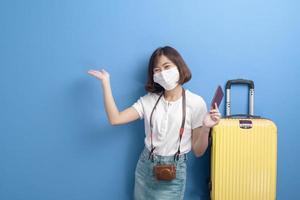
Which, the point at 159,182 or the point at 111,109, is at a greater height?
the point at 111,109

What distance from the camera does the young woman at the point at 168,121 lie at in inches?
49.4

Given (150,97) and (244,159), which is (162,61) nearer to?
(150,97)

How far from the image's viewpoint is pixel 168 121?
1.28 m

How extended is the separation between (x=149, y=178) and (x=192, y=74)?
53 cm

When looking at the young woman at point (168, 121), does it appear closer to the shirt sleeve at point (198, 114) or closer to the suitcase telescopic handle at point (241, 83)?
the shirt sleeve at point (198, 114)

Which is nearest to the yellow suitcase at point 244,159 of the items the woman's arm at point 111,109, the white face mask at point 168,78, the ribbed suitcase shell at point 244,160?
the ribbed suitcase shell at point 244,160

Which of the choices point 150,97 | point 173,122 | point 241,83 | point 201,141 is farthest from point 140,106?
point 241,83

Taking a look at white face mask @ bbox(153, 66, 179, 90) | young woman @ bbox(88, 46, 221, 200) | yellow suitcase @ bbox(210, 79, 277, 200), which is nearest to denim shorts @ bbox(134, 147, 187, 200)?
young woman @ bbox(88, 46, 221, 200)

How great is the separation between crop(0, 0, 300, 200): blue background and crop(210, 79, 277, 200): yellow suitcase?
16cm

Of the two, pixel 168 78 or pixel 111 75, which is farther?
pixel 111 75

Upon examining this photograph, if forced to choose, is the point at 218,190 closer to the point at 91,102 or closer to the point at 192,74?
the point at 192,74

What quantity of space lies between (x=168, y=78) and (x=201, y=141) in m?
0.31

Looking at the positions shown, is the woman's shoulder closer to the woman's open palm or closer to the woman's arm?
the woman's arm

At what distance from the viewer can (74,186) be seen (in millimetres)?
1529
